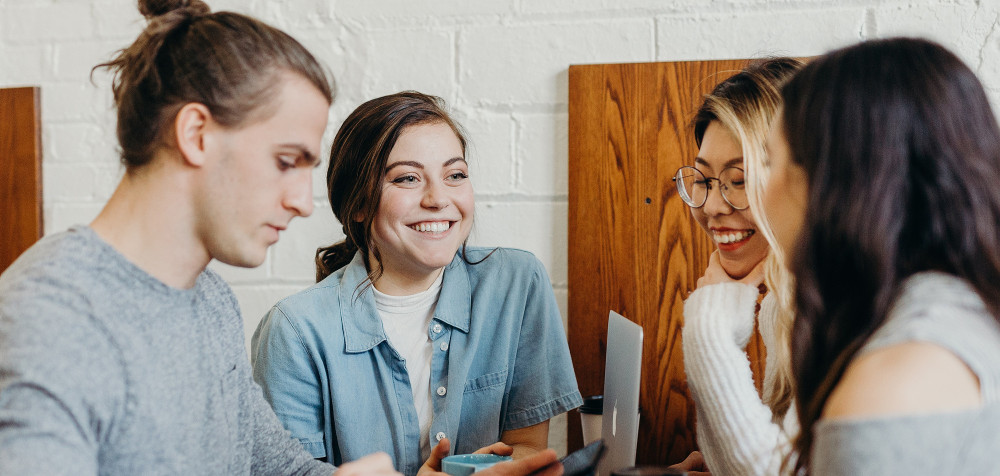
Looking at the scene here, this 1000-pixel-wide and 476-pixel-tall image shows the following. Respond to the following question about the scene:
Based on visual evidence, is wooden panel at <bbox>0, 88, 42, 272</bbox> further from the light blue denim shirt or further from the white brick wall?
the light blue denim shirt

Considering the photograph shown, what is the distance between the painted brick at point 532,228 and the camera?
155 centimetres

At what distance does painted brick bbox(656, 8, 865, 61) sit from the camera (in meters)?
1.45

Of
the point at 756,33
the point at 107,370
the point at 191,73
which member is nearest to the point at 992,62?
the point at 756,33

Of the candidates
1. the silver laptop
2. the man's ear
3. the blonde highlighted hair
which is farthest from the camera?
the blonde highlighted hair

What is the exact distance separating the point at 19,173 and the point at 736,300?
152 centimetres

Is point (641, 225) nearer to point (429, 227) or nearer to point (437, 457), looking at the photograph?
point (429, 227)

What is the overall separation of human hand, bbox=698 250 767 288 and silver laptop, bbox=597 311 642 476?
22 centimetres

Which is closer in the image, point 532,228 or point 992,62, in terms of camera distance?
point 992,62

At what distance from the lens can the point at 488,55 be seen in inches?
61.4

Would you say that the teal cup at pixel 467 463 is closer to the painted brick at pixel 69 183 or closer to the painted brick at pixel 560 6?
the painted brick at pixel 560 6

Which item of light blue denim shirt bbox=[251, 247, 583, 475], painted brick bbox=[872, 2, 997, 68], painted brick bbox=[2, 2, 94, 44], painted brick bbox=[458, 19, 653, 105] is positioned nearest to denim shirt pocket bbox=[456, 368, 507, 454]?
light blue denim shirt bbox=[251, 247, 583, 475]

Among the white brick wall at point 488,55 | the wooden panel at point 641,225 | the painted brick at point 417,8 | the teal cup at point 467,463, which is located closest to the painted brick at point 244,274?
the white brick wall at point 488,55

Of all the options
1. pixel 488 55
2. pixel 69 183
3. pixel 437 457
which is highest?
pixel 488 55

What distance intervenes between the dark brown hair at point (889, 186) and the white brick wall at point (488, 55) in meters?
0.81
